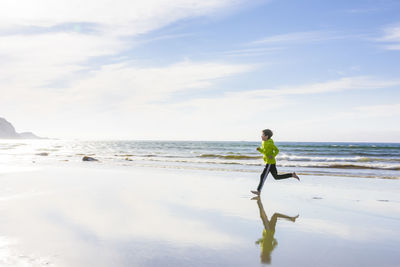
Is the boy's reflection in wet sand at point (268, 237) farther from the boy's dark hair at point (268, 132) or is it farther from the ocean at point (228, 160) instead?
the ocean at point (228, 160)

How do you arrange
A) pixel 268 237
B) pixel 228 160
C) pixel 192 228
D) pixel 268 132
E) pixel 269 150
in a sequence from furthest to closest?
1. pixel 228 160
2. pixel 268 132
3. pixel 269 150
4. pixel 192 228
5. pixel 268 237

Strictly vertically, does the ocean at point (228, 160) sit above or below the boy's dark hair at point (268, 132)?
below

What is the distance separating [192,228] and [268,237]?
3.92ft

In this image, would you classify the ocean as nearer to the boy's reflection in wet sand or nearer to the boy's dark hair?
the boy's dark hair

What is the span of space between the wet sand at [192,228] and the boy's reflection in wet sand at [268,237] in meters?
0.02

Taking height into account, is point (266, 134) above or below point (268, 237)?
above

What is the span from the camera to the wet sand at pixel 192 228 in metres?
3.83

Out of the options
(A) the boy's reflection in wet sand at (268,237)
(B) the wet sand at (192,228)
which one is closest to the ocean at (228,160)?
(B) the wet sand at (192,228)

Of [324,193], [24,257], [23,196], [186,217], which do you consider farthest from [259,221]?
[23,196]

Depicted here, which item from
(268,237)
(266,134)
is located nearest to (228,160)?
(266,134)

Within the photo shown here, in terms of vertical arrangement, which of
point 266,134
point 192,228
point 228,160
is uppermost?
point 266,134

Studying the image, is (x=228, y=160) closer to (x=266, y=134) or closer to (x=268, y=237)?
(x=266, y=134)

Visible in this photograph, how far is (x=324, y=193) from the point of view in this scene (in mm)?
9469

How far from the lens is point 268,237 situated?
4805 mm
